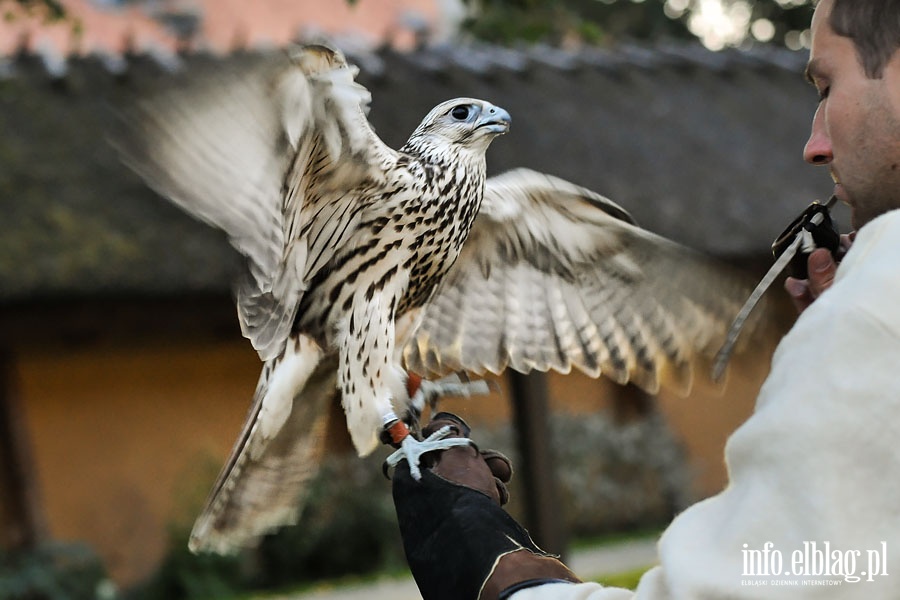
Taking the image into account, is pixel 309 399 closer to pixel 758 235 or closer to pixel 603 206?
pixel 603 206

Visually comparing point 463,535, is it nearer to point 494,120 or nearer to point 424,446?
point 424,446

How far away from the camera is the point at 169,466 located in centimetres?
869

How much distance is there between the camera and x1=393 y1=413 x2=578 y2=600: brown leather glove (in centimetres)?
137

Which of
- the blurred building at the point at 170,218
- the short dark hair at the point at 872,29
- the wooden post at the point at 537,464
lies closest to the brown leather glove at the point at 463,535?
the short dark hair at the point at 872,29

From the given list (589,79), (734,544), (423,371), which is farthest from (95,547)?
(734,544)

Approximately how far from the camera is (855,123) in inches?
50.7

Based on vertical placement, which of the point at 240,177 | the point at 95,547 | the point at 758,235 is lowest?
the point at 95,547

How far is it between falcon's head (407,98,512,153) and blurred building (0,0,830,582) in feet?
13.3

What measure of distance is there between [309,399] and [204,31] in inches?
608

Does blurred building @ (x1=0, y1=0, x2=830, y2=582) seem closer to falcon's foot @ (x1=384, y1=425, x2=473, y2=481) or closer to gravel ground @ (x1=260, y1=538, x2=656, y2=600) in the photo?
gravel ground @ (x1=260, y1=538, x2=656, y2=600)

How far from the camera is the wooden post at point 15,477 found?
25.9 feet

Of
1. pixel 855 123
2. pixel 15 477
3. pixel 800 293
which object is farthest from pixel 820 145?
pixel 15 477

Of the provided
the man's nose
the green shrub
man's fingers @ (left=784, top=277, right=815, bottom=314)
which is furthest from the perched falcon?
the green shrub

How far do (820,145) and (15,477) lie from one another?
7.72 m
